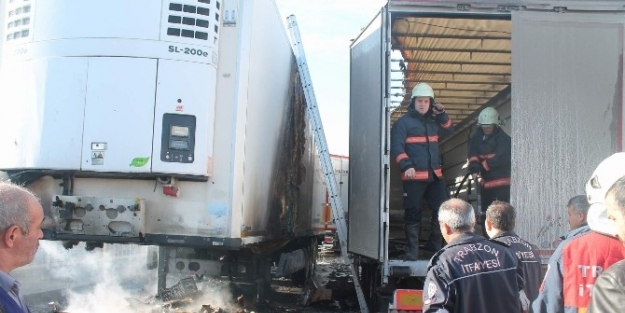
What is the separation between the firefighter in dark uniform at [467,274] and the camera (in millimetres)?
3061

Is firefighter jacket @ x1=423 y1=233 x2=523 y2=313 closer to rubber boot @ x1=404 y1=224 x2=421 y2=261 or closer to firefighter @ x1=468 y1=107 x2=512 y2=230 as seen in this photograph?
rubber boot @ x1=404 y1=224 x2=421 y2=261

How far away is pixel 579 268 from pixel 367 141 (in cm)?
355

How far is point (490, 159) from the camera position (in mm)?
7520

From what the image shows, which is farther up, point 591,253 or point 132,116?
point 132,116

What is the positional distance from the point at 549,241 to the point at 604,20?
217 cm

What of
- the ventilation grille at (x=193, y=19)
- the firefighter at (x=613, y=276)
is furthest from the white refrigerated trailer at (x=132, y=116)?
the firefighter at (x=613, y=276)

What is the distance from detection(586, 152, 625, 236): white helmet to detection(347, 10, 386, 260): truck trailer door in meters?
2.93

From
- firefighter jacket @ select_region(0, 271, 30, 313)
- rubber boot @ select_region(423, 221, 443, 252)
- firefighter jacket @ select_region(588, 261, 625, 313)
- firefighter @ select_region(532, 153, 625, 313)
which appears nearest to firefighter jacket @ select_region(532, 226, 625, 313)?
firefighter @ select_region(532, 153, 625, 313)

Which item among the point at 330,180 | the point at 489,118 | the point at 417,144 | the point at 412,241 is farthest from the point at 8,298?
the point at 489,118

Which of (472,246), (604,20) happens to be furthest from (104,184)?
(604,20)

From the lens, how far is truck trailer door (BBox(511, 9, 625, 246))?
5672 mm

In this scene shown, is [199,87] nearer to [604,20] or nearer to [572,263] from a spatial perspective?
[572,263]

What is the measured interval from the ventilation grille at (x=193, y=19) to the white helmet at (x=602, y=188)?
349 cm

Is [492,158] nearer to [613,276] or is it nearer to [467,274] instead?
[467,274]
